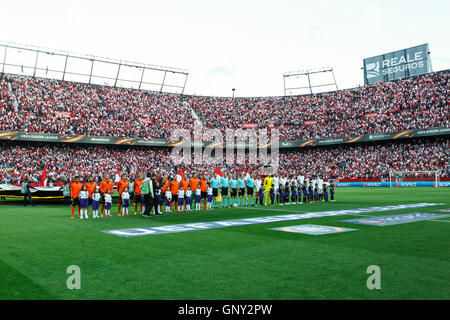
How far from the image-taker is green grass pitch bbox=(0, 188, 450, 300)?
500 centimetres

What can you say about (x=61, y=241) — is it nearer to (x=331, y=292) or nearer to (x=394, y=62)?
(x=331, y=292)

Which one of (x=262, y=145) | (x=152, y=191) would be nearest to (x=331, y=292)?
(x=152, y=191)

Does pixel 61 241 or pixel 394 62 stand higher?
pixel 394 62

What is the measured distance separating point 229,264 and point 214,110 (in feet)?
182

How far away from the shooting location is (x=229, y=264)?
260 inches

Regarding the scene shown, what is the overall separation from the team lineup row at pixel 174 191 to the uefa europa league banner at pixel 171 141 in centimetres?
2215

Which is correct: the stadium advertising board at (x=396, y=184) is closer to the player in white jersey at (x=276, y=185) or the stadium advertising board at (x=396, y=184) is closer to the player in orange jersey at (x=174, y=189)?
the player in white jersey at (x=276, y=185)

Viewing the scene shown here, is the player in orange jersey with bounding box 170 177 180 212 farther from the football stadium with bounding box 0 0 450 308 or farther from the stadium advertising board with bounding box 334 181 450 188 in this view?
the stadium advertising board with bounding box 334 181 450 188

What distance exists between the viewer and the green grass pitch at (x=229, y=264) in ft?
16.4

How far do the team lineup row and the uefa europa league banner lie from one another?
2215 centimetres

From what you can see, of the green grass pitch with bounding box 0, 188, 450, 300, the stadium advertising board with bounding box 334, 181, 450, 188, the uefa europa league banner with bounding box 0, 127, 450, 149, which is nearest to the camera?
the green grass pitch with bounding box 0, 188, 450, 300

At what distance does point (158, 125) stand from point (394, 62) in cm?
3966

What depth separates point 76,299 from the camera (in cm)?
470

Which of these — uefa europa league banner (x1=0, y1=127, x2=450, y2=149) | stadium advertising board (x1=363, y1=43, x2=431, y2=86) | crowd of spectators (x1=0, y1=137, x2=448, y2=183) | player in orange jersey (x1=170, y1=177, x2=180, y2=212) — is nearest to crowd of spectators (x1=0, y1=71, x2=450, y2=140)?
uefa europa league banner (x1=0, y1=127, x2=450, y2=149)
